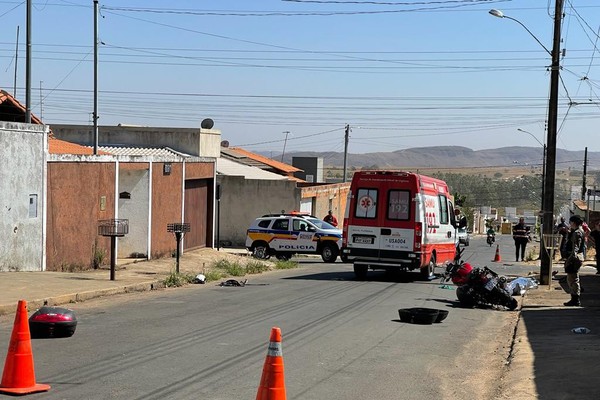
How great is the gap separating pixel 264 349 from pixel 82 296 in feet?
22.1


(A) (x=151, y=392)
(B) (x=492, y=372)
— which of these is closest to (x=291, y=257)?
(B) (x=492, y=372)

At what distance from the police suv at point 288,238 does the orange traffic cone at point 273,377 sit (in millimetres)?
26008

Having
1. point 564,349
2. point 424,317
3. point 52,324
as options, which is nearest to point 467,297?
point 424,317

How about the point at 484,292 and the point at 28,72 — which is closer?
the point at 484,292

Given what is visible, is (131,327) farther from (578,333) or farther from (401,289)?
(401,289)

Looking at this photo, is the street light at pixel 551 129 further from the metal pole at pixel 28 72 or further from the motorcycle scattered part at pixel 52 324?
the motorcycle scattered part at pixel 52 324

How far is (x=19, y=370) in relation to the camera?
8.46 metres

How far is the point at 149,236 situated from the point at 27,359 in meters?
18.0

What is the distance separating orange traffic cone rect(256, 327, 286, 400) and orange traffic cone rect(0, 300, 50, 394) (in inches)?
98.6

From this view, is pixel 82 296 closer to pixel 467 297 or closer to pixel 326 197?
pixel 467 297

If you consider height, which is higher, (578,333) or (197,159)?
(197,159)

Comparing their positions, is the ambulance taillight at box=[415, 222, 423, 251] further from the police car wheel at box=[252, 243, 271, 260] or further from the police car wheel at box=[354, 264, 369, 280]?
the police car wheel at box=[252, 243, 271, 260]

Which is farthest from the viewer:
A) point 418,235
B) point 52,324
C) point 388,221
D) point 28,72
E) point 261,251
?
point 261,251

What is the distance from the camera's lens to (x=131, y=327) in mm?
13180
